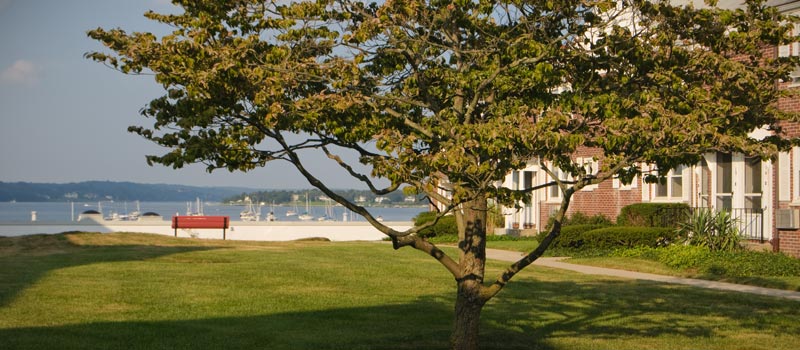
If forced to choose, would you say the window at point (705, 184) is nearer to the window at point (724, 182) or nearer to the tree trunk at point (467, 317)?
the window at point (724, 182)

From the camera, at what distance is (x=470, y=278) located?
1002 cm

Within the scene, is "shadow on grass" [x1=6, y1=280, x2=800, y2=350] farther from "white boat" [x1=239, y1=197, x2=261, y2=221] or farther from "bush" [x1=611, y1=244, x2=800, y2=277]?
"white boat" [x1=239, y1=197, x2=261, y2=221]

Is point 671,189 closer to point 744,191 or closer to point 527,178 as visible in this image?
point 744,191

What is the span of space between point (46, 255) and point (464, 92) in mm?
16914

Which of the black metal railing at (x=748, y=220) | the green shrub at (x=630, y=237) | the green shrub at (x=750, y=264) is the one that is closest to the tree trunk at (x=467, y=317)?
the green shrub at (x=750, y=264)

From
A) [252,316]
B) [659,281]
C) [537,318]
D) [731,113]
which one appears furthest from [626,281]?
[731,113]

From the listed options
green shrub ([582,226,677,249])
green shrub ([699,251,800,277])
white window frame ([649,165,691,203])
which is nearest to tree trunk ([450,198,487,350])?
green shrub ([699,251,800,277])

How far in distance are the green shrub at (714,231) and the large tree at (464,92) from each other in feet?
40.7

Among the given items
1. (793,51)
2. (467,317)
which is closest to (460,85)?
(467,317)

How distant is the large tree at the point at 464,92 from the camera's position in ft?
28.6

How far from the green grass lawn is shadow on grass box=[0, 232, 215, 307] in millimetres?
74

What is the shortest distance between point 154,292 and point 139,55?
324 inches

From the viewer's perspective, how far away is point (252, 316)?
13773mm

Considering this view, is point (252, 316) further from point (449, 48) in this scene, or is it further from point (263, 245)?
point (263, 245)
